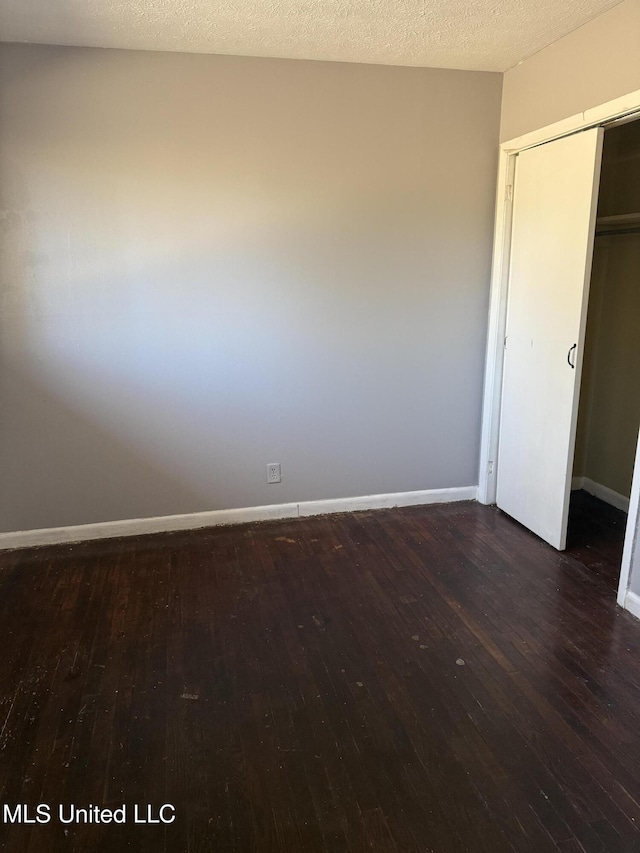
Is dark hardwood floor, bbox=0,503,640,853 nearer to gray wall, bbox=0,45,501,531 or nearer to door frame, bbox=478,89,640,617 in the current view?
door frame, bbox=478,89,640,617

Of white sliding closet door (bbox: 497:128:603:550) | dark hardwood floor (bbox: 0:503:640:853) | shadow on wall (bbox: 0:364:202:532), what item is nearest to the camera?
dark hardwood floor (bbox: 0:503:640:853)

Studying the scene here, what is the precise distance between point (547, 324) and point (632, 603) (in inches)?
53.7

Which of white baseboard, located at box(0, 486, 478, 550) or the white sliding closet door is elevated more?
the white sliding closet door

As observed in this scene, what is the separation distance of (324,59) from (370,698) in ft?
9.50

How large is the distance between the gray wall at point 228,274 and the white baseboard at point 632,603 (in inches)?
55.0

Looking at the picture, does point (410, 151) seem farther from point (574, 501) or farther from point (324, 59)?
point (574, 501)

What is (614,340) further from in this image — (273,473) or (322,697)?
(322,697)

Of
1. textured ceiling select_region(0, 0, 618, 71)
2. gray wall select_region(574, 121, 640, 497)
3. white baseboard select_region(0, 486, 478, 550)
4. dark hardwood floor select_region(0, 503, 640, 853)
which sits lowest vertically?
dark hardwood floor select_region(0, 503, 640, 853)

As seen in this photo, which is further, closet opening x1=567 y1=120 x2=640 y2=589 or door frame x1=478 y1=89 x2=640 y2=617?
closet opening x1=567 y1=120 x2=640 y2=589

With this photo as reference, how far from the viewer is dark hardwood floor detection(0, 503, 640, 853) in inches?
62.2

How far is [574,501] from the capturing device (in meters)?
3.74

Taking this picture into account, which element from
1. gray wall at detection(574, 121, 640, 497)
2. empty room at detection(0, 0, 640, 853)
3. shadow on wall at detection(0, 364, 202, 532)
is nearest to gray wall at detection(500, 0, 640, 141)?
empty room at detection(0, 0, 640, 853)

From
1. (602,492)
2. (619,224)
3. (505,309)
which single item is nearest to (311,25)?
(505,309)

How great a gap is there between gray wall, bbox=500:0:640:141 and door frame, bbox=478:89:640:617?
51mm
